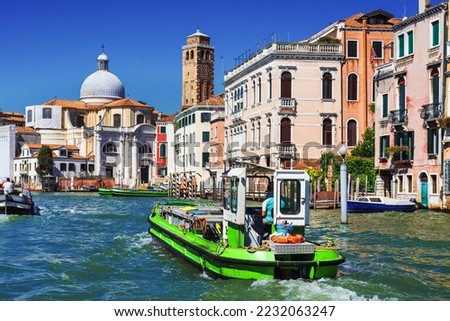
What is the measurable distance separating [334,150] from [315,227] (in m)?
10.4

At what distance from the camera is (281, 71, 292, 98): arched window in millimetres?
23484

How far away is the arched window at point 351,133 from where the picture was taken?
78.6 feet

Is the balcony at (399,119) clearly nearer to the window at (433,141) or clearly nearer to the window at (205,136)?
the window at (433,141)

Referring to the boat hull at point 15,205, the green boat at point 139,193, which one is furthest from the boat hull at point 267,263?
the green boat at point 139,193

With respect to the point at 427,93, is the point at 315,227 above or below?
below

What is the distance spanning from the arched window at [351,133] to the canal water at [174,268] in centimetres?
1037

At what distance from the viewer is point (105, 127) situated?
46.8m

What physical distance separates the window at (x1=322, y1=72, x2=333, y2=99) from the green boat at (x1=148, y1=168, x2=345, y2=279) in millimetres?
15983

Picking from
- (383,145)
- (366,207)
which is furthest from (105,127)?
(366,207)

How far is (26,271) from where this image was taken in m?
7.76

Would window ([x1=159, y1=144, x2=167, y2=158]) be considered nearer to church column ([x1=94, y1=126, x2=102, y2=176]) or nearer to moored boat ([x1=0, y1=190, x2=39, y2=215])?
church column ([x1=94, y1=126, x2=102, y2=176])

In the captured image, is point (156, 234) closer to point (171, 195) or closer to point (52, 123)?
point (171, 195)
